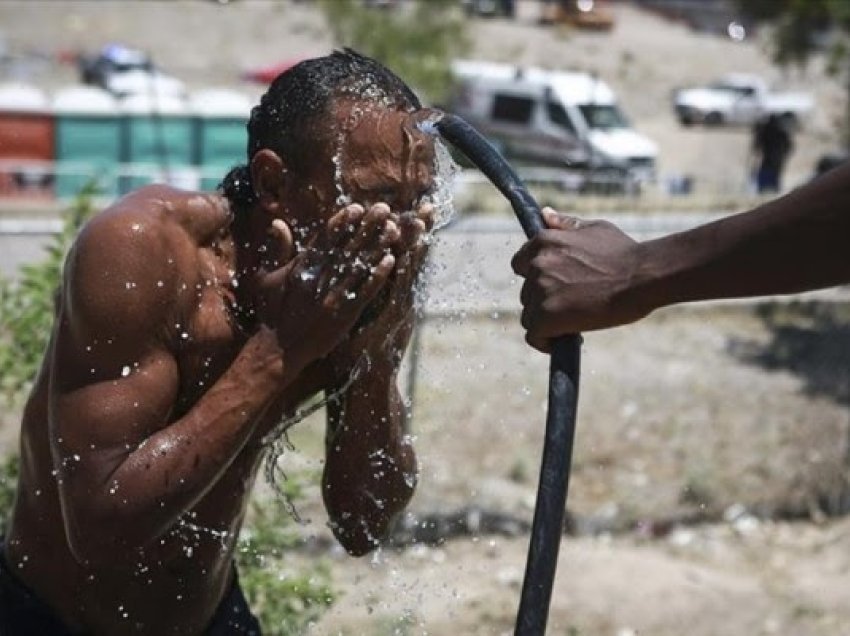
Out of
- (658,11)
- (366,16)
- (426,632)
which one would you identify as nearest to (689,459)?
(426,632)

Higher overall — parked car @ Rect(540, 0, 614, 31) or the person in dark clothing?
the person in dark clothing

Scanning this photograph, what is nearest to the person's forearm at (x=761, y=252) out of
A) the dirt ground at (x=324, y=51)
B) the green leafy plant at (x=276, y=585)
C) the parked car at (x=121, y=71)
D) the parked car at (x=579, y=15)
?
the green leafy plant at (x=276, y=585)

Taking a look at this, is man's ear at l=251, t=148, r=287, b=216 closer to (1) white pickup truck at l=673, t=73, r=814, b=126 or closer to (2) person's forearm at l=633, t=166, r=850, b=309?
(2) person's forearm at l=633, t=166, r=850, b=309

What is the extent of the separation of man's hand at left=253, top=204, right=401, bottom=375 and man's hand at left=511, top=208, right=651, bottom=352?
0.72ft

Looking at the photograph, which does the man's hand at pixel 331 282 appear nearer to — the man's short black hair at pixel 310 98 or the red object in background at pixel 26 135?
the man's short black hair at pixel 310 98

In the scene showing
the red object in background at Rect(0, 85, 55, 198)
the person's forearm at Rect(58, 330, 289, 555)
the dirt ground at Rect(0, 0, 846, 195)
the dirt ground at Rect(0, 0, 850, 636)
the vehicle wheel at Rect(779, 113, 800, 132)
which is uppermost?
the person's forearm at Rect(58, 330, 289, 555)

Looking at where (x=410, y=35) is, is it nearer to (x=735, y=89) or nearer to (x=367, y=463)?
(x=735, y=89)

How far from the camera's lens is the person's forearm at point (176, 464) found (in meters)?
2.55

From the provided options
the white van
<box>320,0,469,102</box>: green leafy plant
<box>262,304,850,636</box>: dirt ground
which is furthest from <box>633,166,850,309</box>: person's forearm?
<box>320,0,469,102</box>: green leafy plant

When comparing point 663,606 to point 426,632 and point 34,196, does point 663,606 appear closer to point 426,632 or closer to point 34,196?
point 426,632

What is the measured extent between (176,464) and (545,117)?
18.3m

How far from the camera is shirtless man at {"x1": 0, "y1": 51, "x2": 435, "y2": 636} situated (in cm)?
256

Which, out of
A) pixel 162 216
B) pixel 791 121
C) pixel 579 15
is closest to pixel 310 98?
pixel 162 216

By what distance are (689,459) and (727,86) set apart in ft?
78.3
